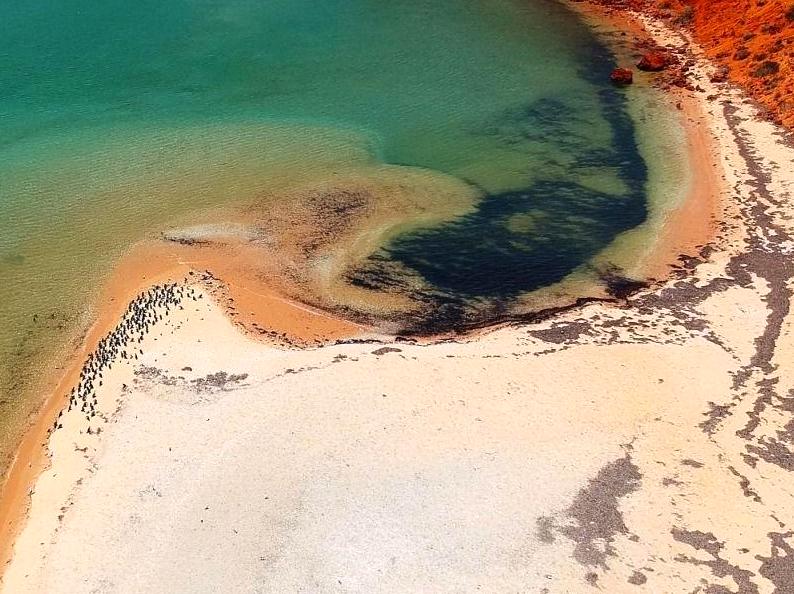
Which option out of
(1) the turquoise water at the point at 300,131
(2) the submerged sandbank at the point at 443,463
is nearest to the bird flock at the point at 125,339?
(2) the submerged sandbank at the point at 443,463

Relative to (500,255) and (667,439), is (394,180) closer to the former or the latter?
(500,255)

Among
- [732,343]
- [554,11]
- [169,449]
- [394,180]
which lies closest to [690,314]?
[732,343]

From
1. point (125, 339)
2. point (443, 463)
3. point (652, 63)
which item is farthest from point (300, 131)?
point (443, 463)

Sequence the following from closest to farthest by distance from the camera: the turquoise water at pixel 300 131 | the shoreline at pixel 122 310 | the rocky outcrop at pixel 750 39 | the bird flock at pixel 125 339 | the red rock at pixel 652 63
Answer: the shoreline at pixel 122 310 → the bird flock at pixel 125 339 → the turquoise water at pixel 300 131 → the rocky outcrop at pixel 750 39 → the red rock at pixel 652 63

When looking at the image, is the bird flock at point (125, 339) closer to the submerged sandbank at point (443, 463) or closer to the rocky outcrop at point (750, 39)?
the submerged sandbank at point (443, 463)

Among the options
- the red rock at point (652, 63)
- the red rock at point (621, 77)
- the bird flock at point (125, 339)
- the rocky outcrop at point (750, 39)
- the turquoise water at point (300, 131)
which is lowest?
the bird flock at point (125, 339)

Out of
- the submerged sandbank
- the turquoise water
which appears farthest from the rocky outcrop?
the submerged sandbank
